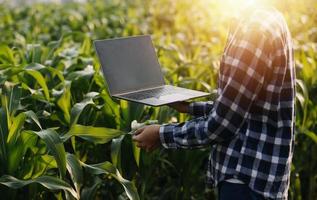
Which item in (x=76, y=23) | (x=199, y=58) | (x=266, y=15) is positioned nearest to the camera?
(x=266, y=15)

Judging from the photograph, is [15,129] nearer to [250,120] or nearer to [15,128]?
[15,128]

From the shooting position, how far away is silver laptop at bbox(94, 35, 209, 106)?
2.05 m

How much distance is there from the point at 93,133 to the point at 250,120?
2.02ft

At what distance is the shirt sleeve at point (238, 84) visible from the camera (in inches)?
69.3

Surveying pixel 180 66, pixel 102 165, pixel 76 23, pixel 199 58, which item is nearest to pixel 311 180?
pixel 180 66

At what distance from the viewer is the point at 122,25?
689 cm

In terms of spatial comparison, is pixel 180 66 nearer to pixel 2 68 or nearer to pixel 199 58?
pixel 199 58

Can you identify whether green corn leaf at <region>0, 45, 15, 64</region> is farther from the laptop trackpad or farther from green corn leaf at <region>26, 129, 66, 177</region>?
the laptop trackpad

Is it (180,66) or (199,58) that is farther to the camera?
(199,58)

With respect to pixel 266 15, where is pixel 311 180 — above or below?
below

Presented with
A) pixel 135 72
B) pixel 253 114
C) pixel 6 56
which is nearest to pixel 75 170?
pixel 135 72

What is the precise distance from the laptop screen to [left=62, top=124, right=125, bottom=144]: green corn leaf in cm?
23

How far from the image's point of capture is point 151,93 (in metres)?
2.10

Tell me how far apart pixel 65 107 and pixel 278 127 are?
107cm
